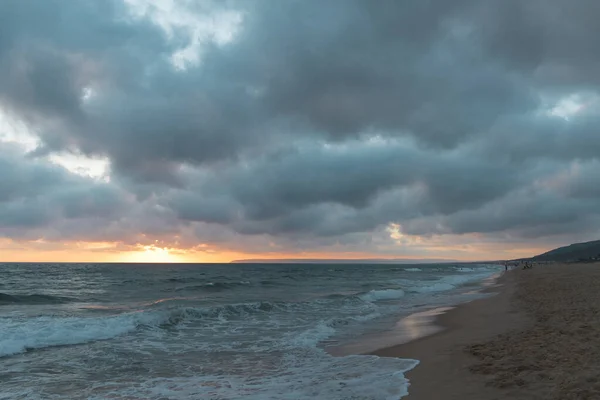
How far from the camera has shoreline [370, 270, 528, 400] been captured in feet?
25.0

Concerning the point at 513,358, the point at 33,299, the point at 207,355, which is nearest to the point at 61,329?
the point at 207,355

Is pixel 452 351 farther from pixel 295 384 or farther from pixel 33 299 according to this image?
pixel 33 299

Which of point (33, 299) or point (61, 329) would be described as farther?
point (33, 299)

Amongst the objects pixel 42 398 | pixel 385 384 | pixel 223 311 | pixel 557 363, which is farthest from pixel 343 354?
pixel 223 311

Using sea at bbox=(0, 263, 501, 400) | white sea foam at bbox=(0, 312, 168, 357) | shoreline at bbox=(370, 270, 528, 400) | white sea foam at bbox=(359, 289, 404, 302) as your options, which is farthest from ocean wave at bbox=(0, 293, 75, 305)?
shoreline at bbox=(370, 270, 528, 400)

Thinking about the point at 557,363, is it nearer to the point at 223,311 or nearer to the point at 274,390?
the point at 274,390

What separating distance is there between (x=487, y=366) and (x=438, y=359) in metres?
1.82

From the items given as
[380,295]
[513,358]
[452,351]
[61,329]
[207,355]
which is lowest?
[380,295]

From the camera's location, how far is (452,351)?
11281 mm

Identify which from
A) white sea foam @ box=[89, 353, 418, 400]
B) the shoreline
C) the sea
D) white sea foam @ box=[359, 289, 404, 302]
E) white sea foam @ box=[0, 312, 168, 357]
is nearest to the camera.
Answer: the shoreline

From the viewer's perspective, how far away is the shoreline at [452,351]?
7613 millimetres

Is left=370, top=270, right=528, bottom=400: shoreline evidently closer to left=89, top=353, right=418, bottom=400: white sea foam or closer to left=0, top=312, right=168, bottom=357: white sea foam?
left=89, top=353, right=418, bottom=400: white sea foam

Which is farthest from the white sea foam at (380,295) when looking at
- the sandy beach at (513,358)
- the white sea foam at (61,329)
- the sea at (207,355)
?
the white sea foam at (61,329)

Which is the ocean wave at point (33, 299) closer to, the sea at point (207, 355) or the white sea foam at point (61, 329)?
the sea at point (207, 355)
